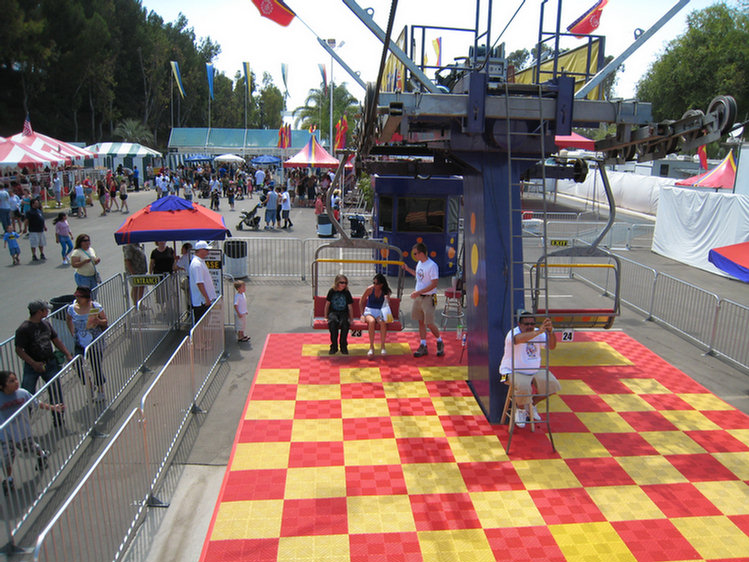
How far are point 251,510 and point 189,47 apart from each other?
7697 centimetres

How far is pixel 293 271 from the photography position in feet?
52.1

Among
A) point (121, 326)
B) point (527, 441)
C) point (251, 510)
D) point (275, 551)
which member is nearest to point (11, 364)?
point (121, 326)

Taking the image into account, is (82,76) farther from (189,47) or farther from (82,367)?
(82,367)

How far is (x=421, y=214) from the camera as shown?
49.6ft

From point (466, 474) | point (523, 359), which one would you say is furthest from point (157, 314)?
point (523, 359)

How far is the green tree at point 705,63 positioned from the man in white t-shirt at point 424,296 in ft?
140

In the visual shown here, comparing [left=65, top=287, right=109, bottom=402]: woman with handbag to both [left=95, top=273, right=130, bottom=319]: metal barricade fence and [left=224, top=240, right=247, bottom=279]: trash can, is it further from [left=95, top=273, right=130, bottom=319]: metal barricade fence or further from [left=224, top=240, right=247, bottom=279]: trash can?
[left=224, top=240, right=247, bottom=279]: trash can

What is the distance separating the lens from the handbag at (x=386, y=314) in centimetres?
957

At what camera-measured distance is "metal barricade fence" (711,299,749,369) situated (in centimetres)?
986

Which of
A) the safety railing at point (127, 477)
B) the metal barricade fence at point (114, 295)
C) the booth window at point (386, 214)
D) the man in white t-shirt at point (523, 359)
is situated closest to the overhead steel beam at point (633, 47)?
the man in white t-shirt at point (523, 359)

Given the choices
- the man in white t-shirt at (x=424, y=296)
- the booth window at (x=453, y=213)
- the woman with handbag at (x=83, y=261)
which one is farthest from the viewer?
the booth window at (x=453, y=213)

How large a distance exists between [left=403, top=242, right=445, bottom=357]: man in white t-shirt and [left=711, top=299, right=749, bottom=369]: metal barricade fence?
5.15 metres

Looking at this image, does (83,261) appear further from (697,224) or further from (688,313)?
(697,224)

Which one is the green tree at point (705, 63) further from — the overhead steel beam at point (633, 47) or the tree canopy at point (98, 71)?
the tree canopy at point (98, 71)
